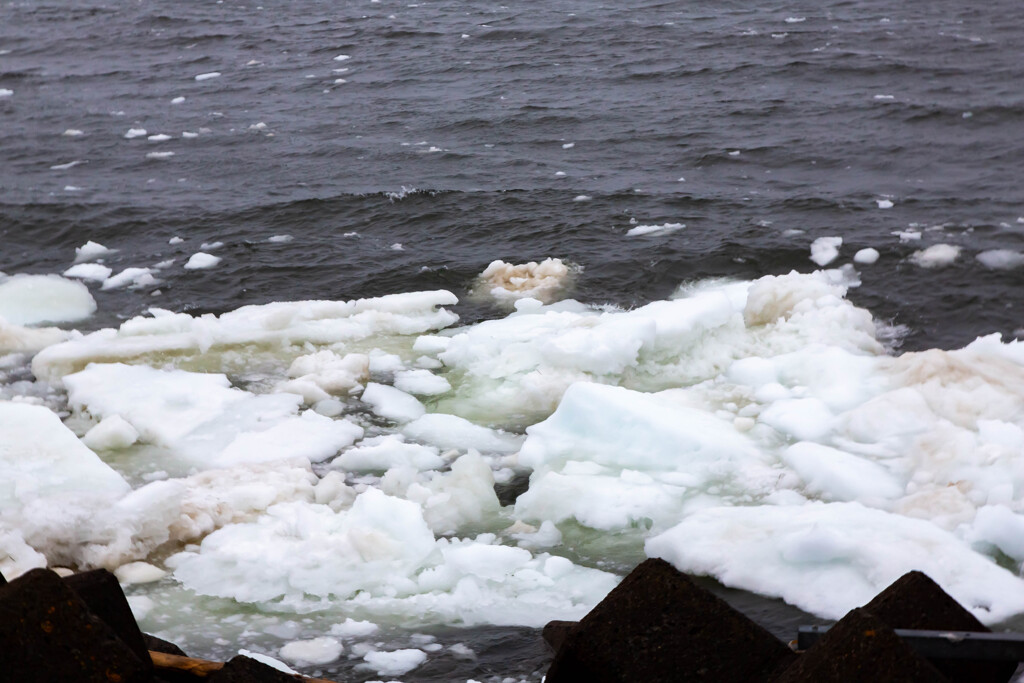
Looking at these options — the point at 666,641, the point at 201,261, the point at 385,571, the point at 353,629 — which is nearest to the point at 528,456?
the point at 385,571

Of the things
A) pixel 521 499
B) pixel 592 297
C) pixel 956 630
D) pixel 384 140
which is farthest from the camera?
pixel 384 140

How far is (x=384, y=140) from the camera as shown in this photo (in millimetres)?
11445

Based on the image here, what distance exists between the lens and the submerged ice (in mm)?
4090

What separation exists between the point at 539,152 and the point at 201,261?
3833 mm

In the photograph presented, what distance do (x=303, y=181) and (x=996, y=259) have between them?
20.5 ft

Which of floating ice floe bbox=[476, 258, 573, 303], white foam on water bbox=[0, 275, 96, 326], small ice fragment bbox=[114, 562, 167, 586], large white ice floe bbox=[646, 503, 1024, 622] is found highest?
small ice fragment bbox=[114, 562, 167, 586]

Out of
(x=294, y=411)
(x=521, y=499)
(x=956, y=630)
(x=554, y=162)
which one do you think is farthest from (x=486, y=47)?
(x=956, y=630)

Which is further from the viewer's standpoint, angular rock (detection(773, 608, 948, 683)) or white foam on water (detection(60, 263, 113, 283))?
white foam on water (detection(60, 263, 113, 283))

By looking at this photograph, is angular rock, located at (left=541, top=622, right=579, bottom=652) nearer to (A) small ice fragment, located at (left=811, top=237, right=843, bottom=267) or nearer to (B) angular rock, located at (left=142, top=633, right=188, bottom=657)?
(B) angular rock, located at (left=142, top=633, right=188, bottom=657)

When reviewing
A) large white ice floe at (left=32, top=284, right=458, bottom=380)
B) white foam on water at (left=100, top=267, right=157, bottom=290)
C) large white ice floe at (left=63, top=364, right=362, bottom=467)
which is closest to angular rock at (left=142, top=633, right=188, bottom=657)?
large white ice floe at (left=63, top=364, right=362, bottom=467)

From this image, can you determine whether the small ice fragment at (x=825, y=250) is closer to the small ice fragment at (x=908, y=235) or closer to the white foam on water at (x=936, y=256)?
the small ice fragment at (x=908, y=235)

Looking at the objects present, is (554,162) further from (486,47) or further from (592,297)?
(486,47)

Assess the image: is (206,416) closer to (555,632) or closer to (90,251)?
(555,632)

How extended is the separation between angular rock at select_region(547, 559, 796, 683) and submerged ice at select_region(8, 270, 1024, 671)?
167 cm
